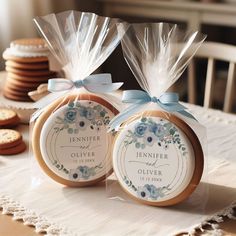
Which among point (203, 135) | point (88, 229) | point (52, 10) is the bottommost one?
point (88, 229)

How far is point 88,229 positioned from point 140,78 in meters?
0.27

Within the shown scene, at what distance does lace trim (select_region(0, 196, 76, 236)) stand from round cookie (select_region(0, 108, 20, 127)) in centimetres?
35

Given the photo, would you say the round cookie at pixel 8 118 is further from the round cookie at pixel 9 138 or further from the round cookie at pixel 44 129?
the round cookie at pixel 44 129

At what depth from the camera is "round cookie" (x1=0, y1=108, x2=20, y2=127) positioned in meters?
1.20

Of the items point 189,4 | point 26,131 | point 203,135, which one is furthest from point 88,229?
point 189,4

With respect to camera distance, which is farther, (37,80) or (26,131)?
(37,80)

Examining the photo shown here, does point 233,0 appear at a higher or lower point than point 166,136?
higher

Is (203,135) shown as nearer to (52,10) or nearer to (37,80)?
(37,80)

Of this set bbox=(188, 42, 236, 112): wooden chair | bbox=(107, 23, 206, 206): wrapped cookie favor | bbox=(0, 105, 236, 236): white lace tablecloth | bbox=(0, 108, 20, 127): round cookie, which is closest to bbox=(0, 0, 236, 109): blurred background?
bbox=(188, 42, 236, 112): wooden chair

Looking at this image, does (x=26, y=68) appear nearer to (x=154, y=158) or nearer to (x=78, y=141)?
(x=78, y=141)

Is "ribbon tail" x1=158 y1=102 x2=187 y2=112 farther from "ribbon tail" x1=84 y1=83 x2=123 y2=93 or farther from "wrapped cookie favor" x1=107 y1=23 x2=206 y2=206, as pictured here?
"ribbon tail" x1=84 y1=83 x2=123 y2=93

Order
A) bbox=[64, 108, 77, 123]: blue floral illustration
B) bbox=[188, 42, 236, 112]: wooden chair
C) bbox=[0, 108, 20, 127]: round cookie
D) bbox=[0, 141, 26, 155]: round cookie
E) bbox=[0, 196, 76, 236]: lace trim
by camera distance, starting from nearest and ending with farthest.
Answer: bbox=[0, 196, 76, 236]: lace trim → bbox=[64, 108, 77, 123]: blue floral illustration → bbox=[0, 141, 26, 155]: round cookie → bbox=[0, 108, 20, 127]: round cookie → bbox=[188, 42, 236, 112]: wooden chair

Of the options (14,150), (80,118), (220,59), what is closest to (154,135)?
(80,118)

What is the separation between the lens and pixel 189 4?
228cm
